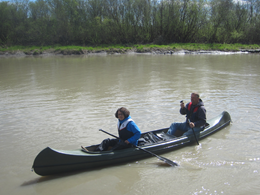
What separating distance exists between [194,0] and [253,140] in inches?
1549

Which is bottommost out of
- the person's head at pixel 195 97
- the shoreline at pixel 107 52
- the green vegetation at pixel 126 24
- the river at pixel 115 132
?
the river at pixel 115 132

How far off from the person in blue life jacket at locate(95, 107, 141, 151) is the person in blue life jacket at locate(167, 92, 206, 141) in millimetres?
1332

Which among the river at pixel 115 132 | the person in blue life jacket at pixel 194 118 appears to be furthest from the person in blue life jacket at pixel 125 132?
the person in blue life jacket at pixel 194 118

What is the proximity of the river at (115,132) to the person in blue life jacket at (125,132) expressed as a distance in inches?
17.8

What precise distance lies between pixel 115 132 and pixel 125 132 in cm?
172

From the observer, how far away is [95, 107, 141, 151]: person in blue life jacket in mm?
4734

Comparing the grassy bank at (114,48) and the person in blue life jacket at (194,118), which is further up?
the grassy bank at (114,48)

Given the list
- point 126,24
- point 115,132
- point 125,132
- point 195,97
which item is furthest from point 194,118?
point 126,24

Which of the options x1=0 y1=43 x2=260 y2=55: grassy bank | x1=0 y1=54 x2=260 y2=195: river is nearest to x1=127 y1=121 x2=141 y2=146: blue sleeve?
x1=0 y1=54 x2=260 y2=195: river

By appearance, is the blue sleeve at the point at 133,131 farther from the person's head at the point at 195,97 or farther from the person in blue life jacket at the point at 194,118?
the person's head at the point at 195,97

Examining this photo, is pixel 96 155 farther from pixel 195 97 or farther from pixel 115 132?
pixel 195 97

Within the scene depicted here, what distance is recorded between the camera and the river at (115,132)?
4242 millimetres

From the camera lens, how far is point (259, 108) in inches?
323

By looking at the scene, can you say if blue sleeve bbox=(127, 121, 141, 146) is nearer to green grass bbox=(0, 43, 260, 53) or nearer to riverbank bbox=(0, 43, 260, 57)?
riverbank bbox=(0, 43, 260, 57)
